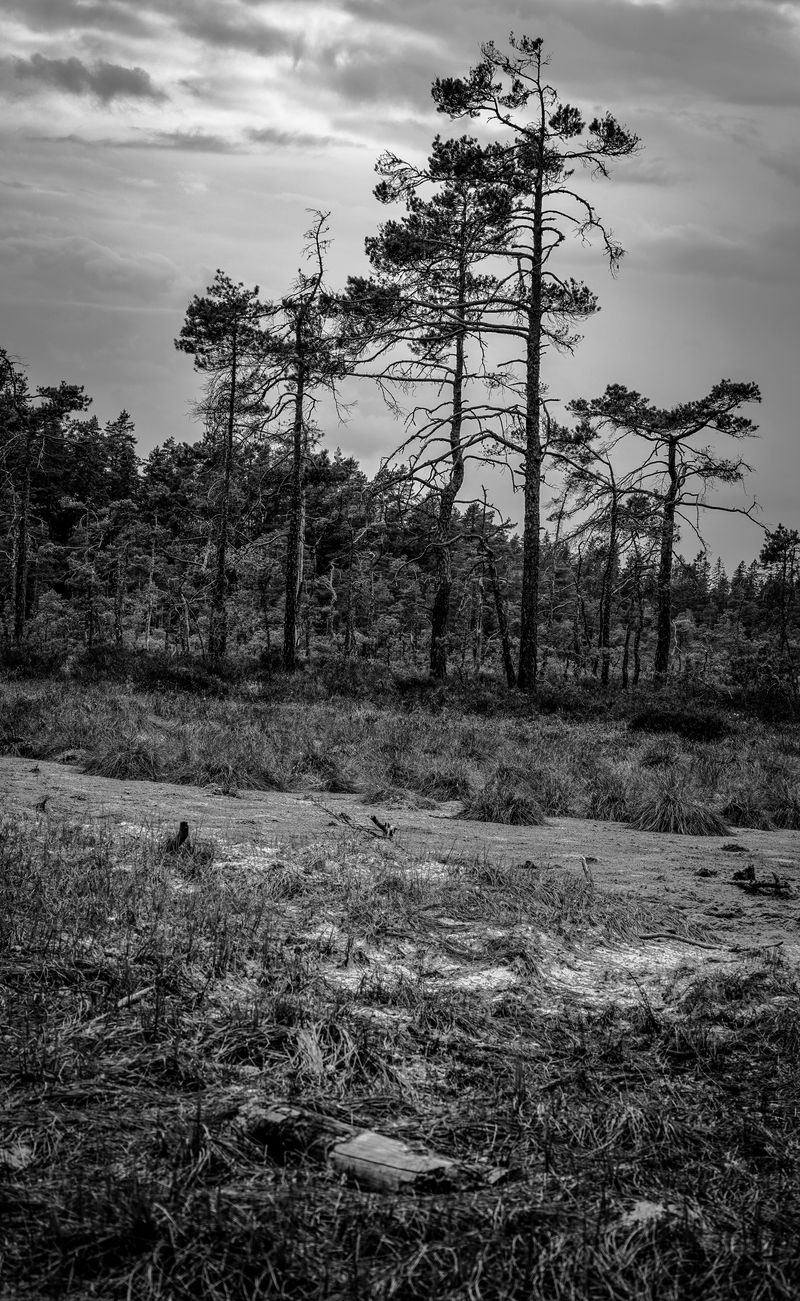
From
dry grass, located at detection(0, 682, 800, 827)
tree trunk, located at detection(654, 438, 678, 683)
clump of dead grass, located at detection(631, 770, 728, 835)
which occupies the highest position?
tree trunk, located at detection(654, 438, 678, 683)

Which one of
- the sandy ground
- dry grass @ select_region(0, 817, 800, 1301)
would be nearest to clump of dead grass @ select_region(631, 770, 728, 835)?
the sandy ground

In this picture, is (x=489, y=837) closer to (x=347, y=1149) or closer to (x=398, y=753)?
(x=398, y=753)

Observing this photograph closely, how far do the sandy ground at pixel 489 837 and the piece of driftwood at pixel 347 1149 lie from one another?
8.26 feet

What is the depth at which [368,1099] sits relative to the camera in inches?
86.0

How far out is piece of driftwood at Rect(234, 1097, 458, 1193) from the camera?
177 centimetres

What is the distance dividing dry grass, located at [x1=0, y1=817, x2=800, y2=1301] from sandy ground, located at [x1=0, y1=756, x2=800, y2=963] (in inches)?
33.5

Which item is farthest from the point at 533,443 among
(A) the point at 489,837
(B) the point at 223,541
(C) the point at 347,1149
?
(C) the point at 347,1149

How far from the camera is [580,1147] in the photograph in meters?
2.00

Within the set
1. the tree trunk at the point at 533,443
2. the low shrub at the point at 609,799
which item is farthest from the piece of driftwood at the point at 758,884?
the tree trunk at the point at 533,443

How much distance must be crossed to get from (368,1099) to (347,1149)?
330mm

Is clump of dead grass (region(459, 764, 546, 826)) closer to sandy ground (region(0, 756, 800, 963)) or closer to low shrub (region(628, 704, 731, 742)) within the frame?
sandy ground (region(0, 756, 800, 963))

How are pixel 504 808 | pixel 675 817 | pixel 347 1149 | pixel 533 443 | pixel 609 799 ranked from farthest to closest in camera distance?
pixel 533 443
pixel 609 799
pixel 675 817
pixel 504 808
pixel 347 1149

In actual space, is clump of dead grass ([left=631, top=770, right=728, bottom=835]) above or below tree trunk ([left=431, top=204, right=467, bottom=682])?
below

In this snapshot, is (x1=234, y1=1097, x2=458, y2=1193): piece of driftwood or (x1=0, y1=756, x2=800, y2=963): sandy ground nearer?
(x1=234, y1=1097, x2=458, y2=1193): piece of driftwood
